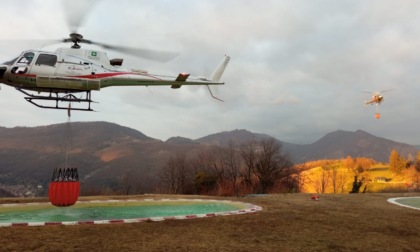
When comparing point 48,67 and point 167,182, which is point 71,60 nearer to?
point 48,67

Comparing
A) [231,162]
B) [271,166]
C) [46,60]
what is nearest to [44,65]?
[46,60]

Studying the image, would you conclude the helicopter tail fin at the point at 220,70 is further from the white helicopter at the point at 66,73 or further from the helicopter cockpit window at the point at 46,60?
the helicopter cockpit window at the point at 46,60

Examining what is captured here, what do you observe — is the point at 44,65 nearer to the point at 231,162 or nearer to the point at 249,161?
the point at 249,161

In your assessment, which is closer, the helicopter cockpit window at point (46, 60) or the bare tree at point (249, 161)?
the helicopter cockpit window at point (46, 60)

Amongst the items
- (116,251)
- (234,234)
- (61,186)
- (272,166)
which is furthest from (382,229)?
(272,166)

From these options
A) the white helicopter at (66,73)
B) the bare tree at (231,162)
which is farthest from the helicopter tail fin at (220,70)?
the bare tree at (231,162)

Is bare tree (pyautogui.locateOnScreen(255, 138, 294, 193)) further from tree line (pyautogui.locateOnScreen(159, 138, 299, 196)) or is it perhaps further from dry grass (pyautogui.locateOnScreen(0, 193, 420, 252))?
dry grass (pyautogui.locateOnScreen(0, 193, 420, 252))
